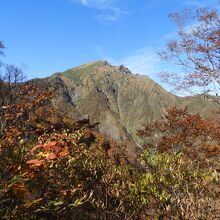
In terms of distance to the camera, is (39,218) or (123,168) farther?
(123,168)

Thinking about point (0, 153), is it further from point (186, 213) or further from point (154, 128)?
point (154, 128)

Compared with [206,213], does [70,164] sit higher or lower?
higher

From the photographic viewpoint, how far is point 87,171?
21.1 feet

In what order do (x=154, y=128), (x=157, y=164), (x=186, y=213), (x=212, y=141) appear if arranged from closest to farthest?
(x=186, y=213) < (x=157, y=164) < (x=212, y=141) < (x=154, y=128)

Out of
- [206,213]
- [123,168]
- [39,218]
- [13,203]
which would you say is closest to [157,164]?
[123,168]

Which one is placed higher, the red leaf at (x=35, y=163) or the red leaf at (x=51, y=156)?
the red leaf at (x=51, y=156)

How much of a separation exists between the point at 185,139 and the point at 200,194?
2146cm

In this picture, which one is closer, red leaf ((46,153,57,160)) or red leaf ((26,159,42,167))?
red leaf ((26,159,42,167))

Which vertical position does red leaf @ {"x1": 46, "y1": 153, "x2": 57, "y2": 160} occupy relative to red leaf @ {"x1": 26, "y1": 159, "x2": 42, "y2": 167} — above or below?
above

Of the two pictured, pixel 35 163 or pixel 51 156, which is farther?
pixel 51 156

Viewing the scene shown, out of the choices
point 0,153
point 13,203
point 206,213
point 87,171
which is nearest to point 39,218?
point 13,203

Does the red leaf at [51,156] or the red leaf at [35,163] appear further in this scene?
the red leaf at [51,156]

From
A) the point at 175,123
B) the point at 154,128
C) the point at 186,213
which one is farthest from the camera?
the point at 154,128

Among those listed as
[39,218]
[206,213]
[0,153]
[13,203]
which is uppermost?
[0,153]
